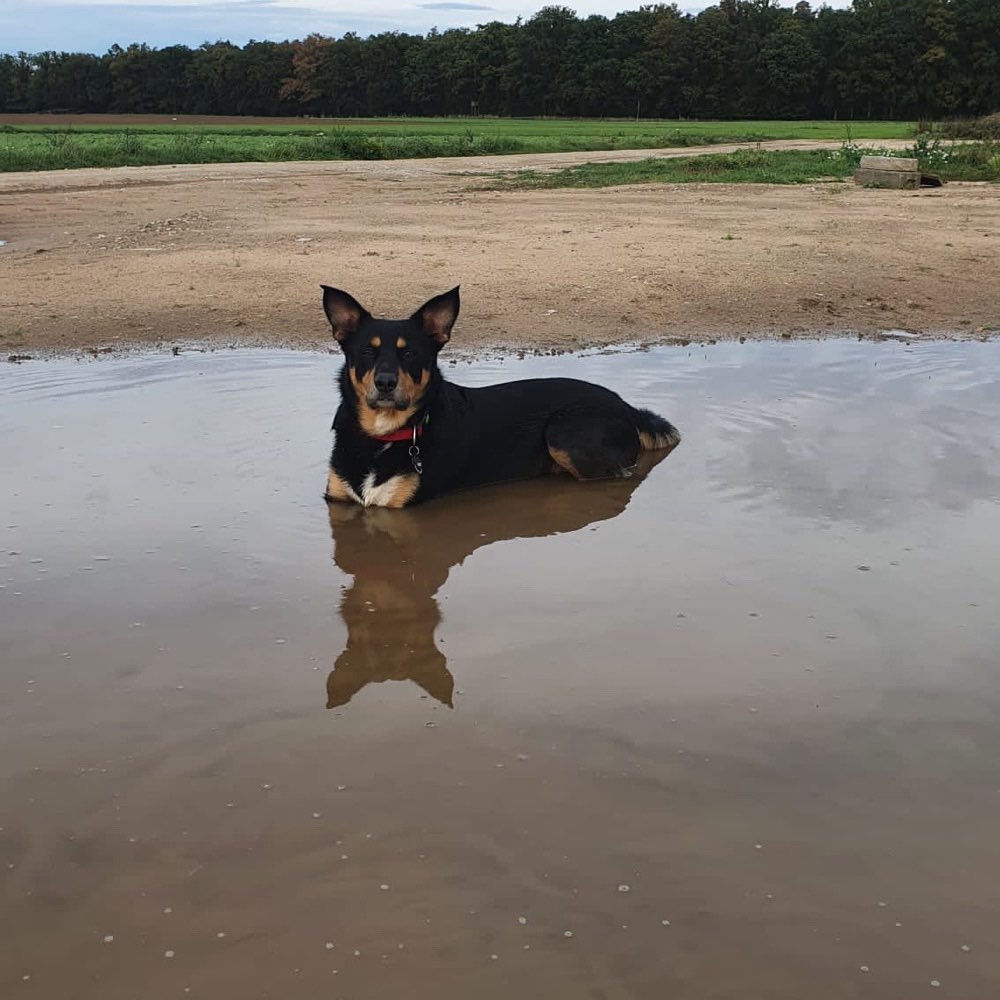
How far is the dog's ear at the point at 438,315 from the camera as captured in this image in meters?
7.27

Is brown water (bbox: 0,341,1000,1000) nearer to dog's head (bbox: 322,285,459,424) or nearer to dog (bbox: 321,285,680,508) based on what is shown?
dog (bbox: 321,285,680,508)

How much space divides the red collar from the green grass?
19442 mm

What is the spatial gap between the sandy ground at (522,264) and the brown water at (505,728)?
13.6 ft

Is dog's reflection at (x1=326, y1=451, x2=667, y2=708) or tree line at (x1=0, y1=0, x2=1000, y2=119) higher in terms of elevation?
tree line at (x1=0, y1=0, x2=1000, y2=119)

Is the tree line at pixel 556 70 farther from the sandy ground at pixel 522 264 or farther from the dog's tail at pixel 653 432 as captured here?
the dog's tail at pixel 653 432

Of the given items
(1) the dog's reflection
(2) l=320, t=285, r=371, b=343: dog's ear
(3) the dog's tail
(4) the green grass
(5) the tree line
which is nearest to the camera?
(1) the dog's reflection

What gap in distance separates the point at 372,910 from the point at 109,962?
0.67 meters

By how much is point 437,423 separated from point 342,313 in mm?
825

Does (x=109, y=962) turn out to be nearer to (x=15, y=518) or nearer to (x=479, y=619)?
(x=479, y=619)

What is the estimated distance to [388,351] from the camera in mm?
7062

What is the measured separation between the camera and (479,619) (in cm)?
552

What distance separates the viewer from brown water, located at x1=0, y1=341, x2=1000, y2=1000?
323cm

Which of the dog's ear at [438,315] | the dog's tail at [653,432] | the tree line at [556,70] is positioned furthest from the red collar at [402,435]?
the tree line at [556,70]

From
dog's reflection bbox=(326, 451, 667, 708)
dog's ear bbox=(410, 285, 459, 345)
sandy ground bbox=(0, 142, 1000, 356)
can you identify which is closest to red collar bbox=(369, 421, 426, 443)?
dog's reflection bbox=(326, 451, 667, 708)
